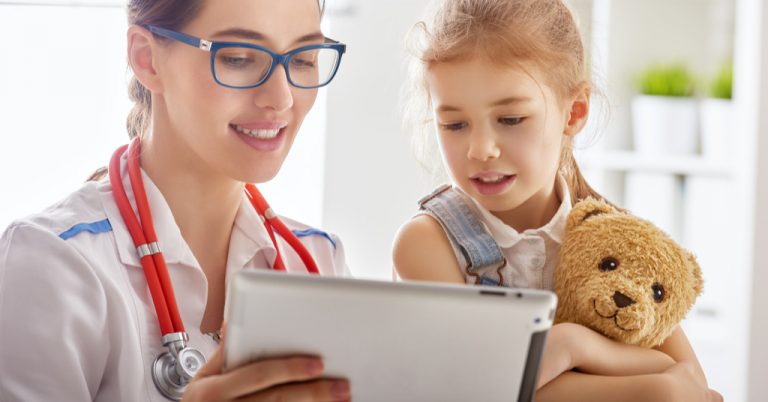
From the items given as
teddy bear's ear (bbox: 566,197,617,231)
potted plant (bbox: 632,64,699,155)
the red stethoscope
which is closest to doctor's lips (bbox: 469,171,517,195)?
teddy bear's ear (bbox: 566,197,617,231)

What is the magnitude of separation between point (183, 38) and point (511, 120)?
0.56m

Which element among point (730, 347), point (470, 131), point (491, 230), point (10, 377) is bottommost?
point (730, 347)

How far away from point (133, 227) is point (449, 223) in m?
0.53

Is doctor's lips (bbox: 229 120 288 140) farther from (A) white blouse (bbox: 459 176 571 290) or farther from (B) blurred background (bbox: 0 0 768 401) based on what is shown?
(B) blurred background (bbox: 0 0 768 401)

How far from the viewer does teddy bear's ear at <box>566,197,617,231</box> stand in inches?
61.7

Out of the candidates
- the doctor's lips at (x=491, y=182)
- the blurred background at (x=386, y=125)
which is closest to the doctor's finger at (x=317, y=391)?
the doctor's lips at (x=491, y=182)

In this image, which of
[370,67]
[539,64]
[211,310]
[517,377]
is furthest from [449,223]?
[370,67]

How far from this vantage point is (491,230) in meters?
1.62

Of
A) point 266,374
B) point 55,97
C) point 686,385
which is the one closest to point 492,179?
point 686,385

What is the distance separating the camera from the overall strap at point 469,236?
1.55 meters

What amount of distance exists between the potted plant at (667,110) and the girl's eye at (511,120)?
1706 millimetres

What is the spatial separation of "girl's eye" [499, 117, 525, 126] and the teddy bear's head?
19cm

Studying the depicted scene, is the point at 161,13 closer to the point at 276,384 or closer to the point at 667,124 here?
the point at 276,384

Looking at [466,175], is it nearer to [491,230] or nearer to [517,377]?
[491,230]
